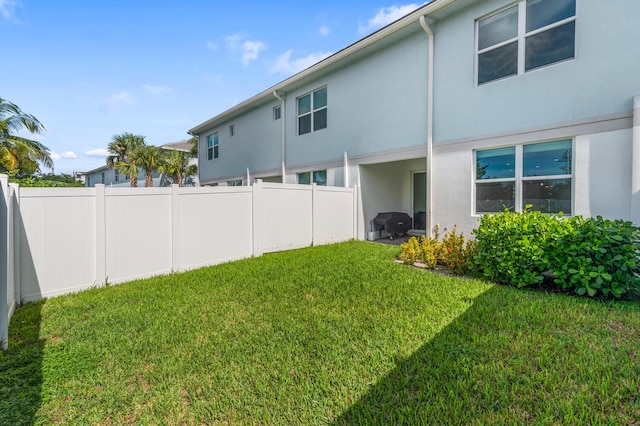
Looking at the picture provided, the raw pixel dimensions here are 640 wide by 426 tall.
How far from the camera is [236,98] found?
→ 14.9 m

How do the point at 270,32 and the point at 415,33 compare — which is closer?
the point at 415,33

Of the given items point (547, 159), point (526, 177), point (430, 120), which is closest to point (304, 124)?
point (430, 120)

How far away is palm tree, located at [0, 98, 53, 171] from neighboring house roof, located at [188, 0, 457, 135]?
34.9 feet

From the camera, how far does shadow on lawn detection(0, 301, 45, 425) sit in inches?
89.1

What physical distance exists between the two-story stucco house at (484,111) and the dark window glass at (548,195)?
20 millimetres

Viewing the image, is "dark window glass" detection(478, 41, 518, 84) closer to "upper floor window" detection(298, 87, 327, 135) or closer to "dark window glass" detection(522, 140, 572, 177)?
"dark window glass" detection(522, 140, 572, 177)

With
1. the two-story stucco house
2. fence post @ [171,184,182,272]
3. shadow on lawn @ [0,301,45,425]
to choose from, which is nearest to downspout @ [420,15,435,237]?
the two-story stucco house

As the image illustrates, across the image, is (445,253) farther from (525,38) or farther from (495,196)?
(525,38)

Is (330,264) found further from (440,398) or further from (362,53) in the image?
(362,53)

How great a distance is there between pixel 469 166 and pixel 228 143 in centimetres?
1249

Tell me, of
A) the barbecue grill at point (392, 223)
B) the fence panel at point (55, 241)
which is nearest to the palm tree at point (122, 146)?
the barbecue grill at point (392, 223)

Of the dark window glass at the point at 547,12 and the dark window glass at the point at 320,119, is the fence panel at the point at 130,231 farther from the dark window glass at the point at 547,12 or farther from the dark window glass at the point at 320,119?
the dark window glass at the point at 547,12

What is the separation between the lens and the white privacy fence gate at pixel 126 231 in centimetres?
444

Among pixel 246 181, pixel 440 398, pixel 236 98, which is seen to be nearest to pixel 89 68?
pixel 236 98
